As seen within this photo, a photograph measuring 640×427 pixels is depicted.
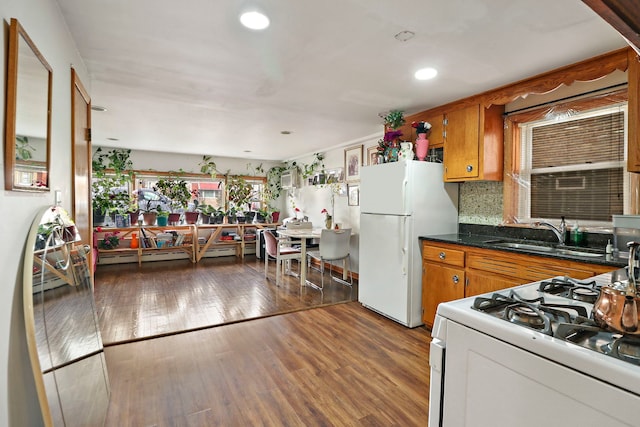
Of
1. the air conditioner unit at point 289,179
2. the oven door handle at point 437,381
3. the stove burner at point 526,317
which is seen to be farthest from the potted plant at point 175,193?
the stove burner at point 526,317

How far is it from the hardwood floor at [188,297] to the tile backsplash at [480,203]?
1.73 m

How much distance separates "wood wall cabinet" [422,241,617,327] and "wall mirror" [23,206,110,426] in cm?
263

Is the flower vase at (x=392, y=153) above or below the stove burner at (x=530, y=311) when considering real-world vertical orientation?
above

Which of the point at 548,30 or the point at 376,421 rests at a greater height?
the point at 548,30

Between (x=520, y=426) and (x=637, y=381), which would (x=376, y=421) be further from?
(x=637, y=381)

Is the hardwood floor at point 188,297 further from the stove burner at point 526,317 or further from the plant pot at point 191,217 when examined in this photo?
the stove burner at point 526,317

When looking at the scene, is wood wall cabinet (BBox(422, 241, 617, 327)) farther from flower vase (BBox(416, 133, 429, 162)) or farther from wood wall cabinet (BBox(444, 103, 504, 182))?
flower vase (BBox(416, 133, 429, 162))

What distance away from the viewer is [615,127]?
2.30m

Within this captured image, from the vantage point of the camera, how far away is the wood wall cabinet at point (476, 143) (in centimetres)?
284

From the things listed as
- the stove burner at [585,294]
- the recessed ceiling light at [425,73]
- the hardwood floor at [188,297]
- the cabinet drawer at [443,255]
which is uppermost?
the recessed ceiling light at [425,73]

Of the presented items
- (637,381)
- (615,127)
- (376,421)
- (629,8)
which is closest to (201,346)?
(376,421)

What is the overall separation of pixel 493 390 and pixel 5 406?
1.47 meters

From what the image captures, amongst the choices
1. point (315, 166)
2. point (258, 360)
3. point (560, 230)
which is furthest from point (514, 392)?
point (315, 166)

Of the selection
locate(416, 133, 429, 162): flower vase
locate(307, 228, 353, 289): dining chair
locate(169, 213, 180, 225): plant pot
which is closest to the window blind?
locate(416, 133, 429, 162): flower vase
